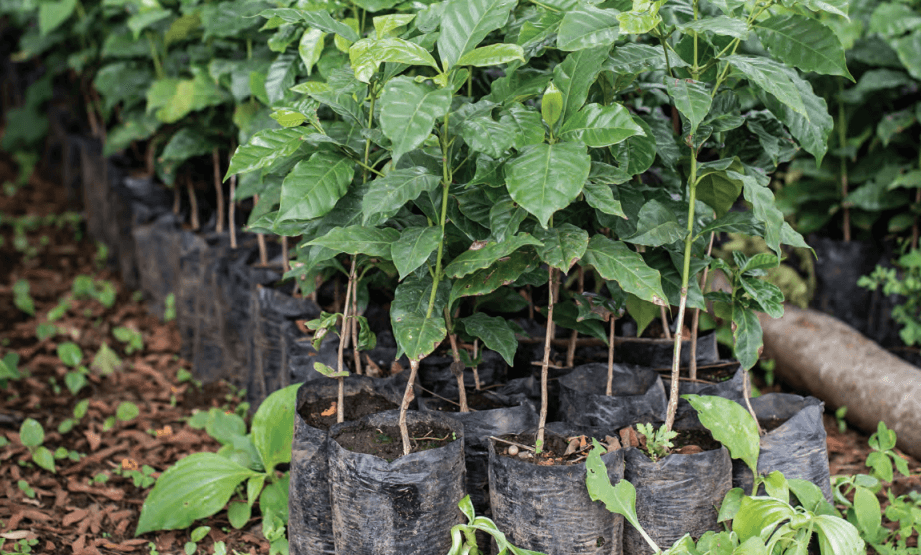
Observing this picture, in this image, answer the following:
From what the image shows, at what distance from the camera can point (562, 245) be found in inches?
60.9

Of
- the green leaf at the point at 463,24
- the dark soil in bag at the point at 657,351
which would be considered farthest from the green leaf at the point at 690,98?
the dark soil in bag at the point at 657,351

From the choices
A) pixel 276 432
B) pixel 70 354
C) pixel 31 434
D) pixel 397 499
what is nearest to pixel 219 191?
pixel 70 354

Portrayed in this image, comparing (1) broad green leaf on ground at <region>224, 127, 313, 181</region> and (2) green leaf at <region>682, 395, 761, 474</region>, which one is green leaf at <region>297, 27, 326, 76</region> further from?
(2) green leaf at <region>682, 395, 761, 474</region>

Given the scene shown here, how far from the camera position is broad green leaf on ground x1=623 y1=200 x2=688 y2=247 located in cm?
159

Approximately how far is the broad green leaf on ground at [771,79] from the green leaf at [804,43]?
69 mm

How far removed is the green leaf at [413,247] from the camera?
1.49 metres

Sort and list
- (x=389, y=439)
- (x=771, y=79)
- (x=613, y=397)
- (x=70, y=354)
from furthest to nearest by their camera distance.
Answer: (x=70, y=354) → (x=613, y=397) → (x=389, y=439) → (x=771, y=79)

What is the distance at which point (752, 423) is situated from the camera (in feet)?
5.58

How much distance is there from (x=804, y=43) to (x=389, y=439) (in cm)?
124

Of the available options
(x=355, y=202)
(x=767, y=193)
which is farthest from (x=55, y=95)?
(x=767, y=193)

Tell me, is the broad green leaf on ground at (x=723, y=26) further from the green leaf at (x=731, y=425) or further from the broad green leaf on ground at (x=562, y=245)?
the green leaf at (x=731, y=425)

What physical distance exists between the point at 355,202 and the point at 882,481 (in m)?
1.90

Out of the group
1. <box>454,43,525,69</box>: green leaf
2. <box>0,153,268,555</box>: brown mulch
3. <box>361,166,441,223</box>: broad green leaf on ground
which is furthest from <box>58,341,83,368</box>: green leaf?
<box>454,43,525,69</box>: green leaf

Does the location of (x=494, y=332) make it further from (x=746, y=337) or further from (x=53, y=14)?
(x=53, y=14)
